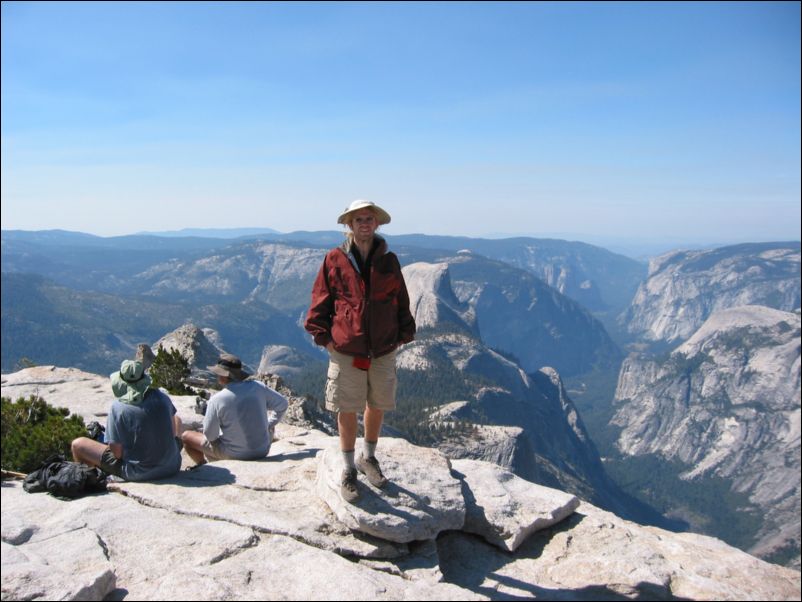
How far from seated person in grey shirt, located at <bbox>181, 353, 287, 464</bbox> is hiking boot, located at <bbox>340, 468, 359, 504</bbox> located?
344 centimetres

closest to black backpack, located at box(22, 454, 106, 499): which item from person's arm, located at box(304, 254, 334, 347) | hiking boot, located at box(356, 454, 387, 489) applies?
hiking boot, located at box(356, 454, 387, 489)

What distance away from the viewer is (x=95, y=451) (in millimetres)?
9797

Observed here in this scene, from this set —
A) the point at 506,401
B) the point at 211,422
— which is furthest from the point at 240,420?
the point at 506,401

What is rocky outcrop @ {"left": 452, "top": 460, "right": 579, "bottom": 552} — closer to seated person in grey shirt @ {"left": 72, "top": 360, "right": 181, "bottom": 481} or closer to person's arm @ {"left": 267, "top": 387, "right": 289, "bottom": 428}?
person's arm @ {"left": 267, "top": 387, "right": 289, "bottom": 428}

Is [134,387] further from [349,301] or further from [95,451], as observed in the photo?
[349,301]

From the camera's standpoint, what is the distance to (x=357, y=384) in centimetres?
839

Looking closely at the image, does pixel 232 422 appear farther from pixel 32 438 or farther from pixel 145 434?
pixel 32 438

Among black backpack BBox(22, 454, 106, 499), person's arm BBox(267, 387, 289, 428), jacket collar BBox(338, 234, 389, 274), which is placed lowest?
black backpack BBox(22, 454, 106, 499)

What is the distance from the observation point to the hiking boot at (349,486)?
8352 mm

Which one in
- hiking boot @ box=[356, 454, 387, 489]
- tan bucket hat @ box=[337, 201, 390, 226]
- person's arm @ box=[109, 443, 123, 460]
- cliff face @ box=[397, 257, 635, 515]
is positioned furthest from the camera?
cliff face @ box=[397, 257, 635, 515]

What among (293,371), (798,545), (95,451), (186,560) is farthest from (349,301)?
(798,545)

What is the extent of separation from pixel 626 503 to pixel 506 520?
196m

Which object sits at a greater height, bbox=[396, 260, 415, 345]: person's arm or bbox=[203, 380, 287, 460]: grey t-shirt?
bbox=[396, 260, 415, 345]: person's arm

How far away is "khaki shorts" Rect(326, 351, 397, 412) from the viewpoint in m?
8.37
